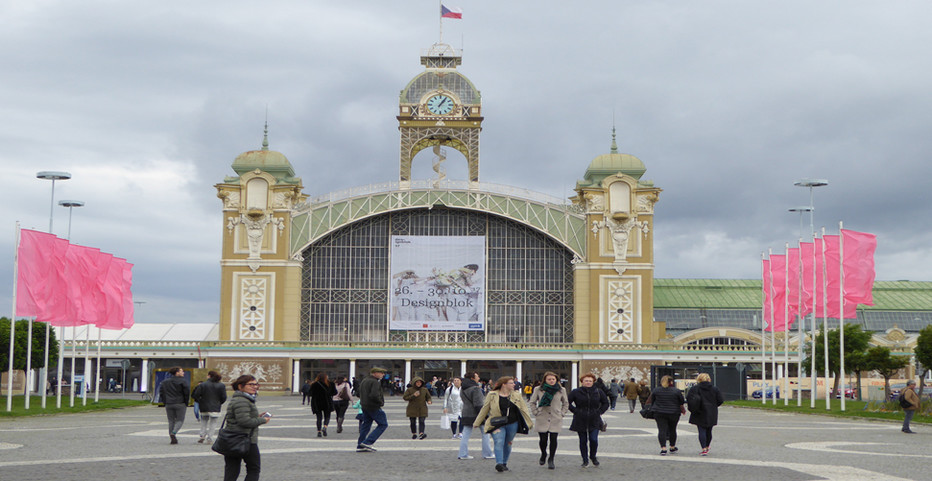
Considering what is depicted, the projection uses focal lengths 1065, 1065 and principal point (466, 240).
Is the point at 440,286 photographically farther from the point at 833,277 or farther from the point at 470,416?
the point at 470,416

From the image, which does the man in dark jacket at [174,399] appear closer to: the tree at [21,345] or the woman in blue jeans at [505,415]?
the woman in blue jeans at [505,415]

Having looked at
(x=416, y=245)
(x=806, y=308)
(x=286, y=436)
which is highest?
(x=416, y=245)

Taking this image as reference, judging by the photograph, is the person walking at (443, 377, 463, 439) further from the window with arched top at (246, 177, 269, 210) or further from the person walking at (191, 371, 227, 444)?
the window with arched top at (246, 177, 269, 210)

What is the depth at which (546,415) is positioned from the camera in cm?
2084

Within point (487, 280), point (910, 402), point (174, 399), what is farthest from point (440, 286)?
point (174, 399)

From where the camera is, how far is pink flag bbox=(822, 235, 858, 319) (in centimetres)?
5106

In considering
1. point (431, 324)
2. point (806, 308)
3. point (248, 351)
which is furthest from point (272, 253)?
point (806, 308)

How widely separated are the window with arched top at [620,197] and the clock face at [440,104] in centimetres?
1567

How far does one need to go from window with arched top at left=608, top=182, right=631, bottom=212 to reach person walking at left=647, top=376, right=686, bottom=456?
63463 mm

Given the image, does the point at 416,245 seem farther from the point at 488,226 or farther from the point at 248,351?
the point at 248,351

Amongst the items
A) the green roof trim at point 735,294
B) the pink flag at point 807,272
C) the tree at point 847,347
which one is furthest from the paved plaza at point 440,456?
the green roof trim at point 735,294

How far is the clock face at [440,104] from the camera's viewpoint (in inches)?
3588

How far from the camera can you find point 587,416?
21188 millimetres

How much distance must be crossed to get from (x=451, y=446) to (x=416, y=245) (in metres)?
60.7
